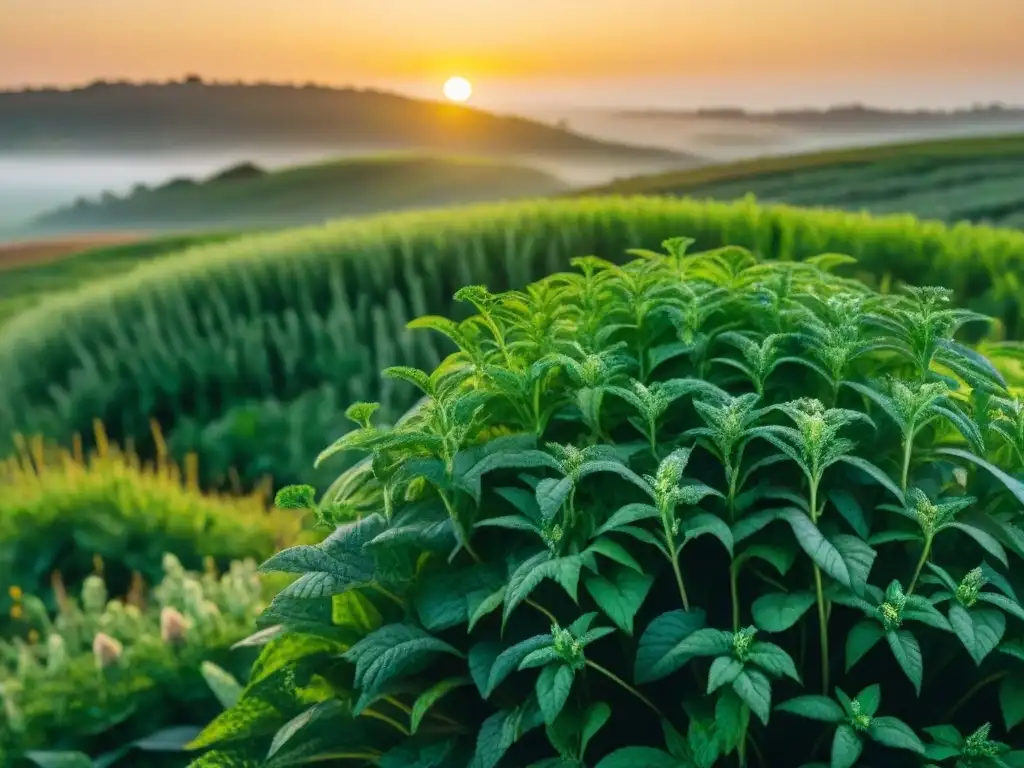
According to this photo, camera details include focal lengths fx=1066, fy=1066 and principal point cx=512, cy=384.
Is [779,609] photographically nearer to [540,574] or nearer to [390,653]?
[540,574]

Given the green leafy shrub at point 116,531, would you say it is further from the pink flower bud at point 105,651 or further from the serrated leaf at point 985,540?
the serrated leaf at point 985,540

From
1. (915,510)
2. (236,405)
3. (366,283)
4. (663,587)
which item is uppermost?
(915,510)

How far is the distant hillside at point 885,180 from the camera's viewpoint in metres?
9.35

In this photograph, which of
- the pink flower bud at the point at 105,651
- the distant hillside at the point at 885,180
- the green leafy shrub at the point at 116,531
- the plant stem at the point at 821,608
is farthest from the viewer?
the distant hillside at the point at 885,180

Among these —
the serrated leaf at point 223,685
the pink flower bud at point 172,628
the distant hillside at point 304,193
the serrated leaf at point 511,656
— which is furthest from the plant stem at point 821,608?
the distant hillside at point 304,193

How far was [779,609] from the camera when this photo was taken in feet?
4.16

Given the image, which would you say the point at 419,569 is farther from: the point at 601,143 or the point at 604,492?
the point at 601,143

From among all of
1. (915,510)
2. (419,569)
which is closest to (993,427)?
(915,510)

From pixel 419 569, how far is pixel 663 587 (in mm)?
330

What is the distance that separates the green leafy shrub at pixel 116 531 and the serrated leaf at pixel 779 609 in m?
2.94

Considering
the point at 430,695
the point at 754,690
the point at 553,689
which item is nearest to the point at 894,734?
the point at 754,690

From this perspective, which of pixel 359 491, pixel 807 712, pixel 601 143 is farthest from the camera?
pixel 601 143

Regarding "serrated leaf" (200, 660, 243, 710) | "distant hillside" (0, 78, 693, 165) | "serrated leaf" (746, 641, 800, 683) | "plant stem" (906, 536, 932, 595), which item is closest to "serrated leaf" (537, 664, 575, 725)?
"serrated leaf" (746, 641, 800, 683)

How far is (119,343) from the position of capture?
6398 mm
